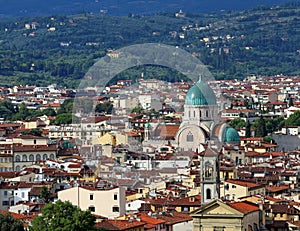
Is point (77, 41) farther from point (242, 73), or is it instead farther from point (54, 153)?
point (54, 153)

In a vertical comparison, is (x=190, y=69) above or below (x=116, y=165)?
above

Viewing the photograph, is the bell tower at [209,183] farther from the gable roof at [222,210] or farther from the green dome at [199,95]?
the green dome at [199,95]

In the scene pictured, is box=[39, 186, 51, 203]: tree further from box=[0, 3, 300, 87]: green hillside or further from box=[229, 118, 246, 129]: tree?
box=[0, 3, 300, 87]: green hillside

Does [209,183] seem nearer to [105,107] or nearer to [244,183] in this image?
[244,183]

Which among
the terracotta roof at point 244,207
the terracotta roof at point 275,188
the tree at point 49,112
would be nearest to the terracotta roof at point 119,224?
the terracotta roof at point 244,207

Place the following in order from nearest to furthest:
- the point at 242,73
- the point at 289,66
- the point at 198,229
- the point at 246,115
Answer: the point at 198,229 < the point at 246,115 < the point at 242,73 < the point at 289,66

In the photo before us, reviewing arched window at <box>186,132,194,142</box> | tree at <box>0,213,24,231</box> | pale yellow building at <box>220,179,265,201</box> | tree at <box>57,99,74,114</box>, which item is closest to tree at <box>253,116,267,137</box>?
arched window at <box>186,132,194,142</box>

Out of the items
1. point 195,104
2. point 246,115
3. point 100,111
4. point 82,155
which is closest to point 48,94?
point 246,115
